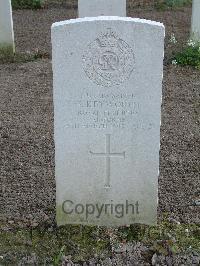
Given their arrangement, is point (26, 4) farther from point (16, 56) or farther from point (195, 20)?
point (195, 20)

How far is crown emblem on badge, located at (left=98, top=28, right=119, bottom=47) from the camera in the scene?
3.76 m

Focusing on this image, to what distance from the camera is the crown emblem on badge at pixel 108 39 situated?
376cm

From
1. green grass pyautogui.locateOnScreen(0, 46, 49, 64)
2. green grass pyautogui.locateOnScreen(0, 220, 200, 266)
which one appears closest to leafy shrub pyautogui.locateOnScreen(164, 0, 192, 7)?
green grass pyautogui.locateOnScreen(0, 46, 49, 64)

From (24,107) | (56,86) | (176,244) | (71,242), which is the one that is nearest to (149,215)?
(176,244)

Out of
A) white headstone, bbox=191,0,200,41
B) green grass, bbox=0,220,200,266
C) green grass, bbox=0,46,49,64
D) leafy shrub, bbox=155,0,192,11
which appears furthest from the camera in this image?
leafy shrub, bbox=155,0,192,11

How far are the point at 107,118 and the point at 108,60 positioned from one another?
16.5 inches

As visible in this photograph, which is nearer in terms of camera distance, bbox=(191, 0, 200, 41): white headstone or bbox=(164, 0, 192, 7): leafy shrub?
bbox=(191, 0, 200, 41): white headstone

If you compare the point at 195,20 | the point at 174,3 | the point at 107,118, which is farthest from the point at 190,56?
the point at 107,118

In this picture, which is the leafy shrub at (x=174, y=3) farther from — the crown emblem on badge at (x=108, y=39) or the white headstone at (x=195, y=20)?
the crown emblem on badge at (x=108, y=39)

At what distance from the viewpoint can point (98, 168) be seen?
4.19 metres

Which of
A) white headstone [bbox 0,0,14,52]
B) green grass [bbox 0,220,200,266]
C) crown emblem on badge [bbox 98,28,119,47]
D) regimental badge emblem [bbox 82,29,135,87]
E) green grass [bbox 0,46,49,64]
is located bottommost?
green grass [bbox 0,220,200,266]

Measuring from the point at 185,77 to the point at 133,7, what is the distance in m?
4.42

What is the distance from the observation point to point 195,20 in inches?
326

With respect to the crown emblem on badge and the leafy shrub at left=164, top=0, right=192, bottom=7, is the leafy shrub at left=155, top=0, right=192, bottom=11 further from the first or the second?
the crown emblem on badge
